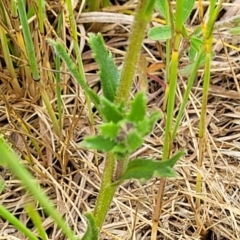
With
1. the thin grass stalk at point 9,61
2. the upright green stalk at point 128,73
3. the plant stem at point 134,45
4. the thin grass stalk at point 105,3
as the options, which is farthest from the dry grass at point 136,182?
the plant stem at point 134,45

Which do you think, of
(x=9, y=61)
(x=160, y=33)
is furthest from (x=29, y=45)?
(x=160, y=33)

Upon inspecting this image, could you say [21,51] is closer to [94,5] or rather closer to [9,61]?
[9,61]

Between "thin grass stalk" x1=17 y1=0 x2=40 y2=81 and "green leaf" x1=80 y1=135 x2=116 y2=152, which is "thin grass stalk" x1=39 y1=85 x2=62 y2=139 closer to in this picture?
"thin grass stalk" x1=17 y1=0 x2=40 y2=81

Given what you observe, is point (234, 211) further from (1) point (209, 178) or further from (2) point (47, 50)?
(2) point (47, 50)

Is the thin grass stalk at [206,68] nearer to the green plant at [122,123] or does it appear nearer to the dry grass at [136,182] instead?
the dry grass at [136,182]

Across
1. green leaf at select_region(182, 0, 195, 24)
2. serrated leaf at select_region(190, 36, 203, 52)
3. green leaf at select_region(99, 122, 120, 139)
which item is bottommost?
serrated leaf at select_region(190, 36, 203, 52)

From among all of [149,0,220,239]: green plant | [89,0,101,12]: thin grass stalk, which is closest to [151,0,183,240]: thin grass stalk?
[149,0,220,239]: green plant
